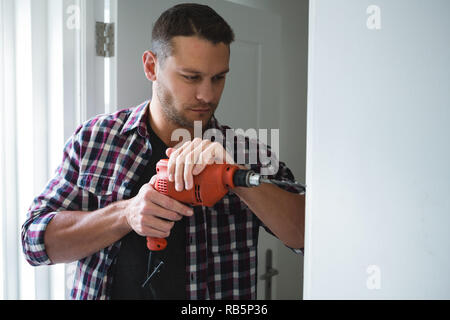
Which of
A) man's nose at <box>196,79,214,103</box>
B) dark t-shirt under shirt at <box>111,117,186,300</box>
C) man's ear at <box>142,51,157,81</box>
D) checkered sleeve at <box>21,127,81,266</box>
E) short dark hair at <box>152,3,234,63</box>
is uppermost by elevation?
short dark hair at <box>152,3,234,63</box>

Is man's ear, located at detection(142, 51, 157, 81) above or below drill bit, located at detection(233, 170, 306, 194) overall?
above

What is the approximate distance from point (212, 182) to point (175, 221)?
1.13ft

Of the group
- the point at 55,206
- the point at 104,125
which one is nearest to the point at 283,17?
the point at 104,125

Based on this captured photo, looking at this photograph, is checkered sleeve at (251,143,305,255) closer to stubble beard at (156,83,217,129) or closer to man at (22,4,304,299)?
man at (22,4,304,299)

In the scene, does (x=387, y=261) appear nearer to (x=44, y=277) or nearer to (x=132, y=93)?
(x=132, y=93)

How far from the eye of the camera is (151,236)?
2.74 ft

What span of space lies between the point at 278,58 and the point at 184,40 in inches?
30.1

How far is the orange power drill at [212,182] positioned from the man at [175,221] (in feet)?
0.62

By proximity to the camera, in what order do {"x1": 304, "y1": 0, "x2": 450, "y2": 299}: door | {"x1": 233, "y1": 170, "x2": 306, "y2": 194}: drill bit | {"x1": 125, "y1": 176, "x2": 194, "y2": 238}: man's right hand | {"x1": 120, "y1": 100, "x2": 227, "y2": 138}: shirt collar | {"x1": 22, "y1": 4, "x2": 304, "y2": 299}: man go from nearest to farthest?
{"x1": 304, "y1": 0, "x2": 450, "y2": 299}: door < {"x1": 233, "y1": 170, "x2": 306, "y2": 194}: drill bit < {"x1": 125, "y1": 176, "x2": 194, "y2": 238}: man's right hand < {"x1": 22, "y1": 4, "x2": 304, "y2": 299}: man < {"x1": 120, "y1": 100, "x2": 227, "y2": 138}: shirt collar

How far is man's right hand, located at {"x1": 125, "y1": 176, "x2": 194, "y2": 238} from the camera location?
77 cm

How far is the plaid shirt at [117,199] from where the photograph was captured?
1.02 metres

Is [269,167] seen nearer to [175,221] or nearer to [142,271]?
[175,221]

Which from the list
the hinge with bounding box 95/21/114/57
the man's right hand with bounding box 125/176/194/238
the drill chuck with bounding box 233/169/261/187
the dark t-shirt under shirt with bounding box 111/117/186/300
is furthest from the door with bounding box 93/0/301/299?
the drill chuck with bounding box 233/169/261/187

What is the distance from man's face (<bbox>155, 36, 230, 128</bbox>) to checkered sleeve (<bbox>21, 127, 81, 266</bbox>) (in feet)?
1.03
